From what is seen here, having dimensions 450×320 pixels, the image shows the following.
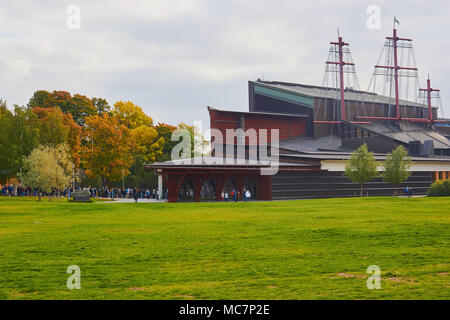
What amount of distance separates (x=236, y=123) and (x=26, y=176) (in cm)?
2957

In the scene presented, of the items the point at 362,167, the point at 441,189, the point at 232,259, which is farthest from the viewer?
the point at 362,167

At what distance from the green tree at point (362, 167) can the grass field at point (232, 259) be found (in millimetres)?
29292

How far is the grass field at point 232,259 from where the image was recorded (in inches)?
405

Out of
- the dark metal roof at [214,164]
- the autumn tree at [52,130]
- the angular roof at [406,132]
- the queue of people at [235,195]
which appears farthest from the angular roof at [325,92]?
the autumn tree at [52,130]

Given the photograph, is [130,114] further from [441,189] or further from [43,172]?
[441,189]

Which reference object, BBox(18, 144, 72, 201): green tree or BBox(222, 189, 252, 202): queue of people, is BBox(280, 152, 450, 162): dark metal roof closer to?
BBox(222, 189, 252, 202): queue of people

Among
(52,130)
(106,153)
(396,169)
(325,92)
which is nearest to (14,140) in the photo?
(52,130)

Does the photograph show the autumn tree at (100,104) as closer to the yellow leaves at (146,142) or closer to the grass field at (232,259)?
the yellow leaves at (146,142)

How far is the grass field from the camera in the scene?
10281 mm

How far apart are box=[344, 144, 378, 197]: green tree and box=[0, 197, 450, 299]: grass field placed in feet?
96.1

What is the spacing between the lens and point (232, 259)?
14.1 meters

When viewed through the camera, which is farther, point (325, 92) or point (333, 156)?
point (325, 92)

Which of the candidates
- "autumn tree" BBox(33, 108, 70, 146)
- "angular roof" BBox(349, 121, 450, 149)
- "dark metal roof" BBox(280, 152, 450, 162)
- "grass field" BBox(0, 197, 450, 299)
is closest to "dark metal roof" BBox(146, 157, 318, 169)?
"dark metal roof" BBox(280, 152, 450, 162)

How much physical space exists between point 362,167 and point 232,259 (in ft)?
137
